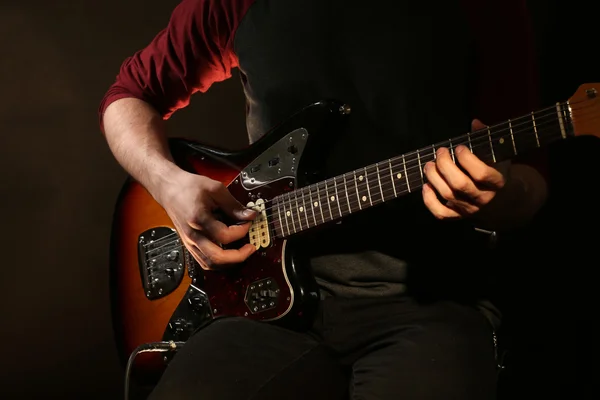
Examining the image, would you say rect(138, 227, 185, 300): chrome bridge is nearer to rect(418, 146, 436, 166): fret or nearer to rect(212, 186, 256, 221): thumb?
rect(212, 186, 256, 221): thumb

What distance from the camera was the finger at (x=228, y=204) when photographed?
1095 millimetres

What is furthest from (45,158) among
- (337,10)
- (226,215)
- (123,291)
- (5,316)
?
(337,10)

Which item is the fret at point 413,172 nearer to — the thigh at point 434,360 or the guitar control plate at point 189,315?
the thigh at point 434,360

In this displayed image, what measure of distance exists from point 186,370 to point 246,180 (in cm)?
38

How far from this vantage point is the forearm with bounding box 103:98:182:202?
121 cm

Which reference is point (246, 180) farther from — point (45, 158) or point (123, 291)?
point (45, 158)

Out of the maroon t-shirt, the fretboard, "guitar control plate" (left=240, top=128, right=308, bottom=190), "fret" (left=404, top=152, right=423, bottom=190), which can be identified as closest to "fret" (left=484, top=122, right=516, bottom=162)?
the fretboard

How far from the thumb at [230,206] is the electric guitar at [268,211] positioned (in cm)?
2

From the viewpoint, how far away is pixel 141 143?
130cm

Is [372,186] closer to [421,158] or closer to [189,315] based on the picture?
[421,158]

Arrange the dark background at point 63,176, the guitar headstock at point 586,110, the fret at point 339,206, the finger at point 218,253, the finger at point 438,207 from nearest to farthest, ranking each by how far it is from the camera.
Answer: the guitar headstock at point 586,110
the finger at point 438,207
the fret at point 339,206
the finger at point 218,253
the dark background at point 63,176

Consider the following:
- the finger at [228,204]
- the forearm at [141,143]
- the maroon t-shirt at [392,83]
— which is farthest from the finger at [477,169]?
the forearm at [141,143]

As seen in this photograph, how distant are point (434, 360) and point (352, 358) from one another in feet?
0.54

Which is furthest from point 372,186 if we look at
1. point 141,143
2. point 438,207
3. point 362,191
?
point 141,143
